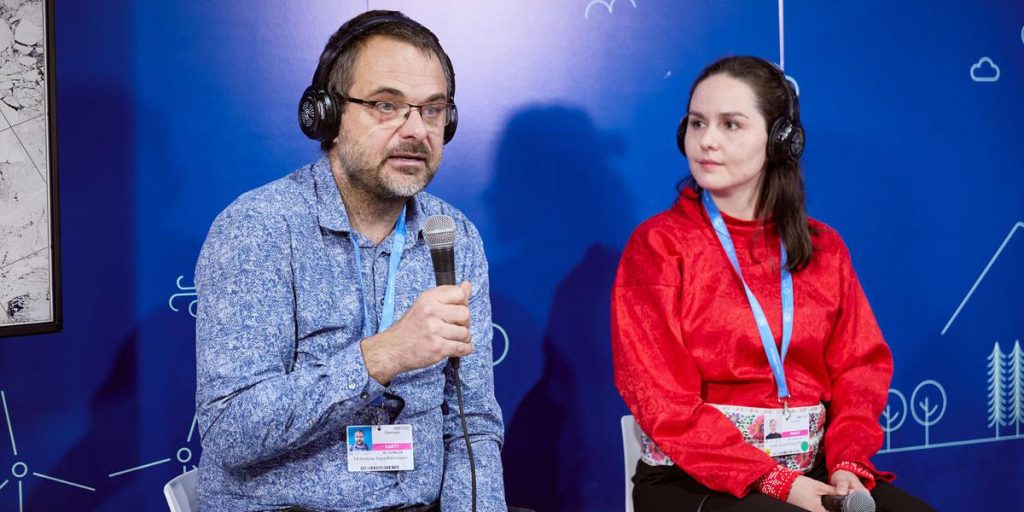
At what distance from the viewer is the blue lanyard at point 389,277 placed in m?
1.85

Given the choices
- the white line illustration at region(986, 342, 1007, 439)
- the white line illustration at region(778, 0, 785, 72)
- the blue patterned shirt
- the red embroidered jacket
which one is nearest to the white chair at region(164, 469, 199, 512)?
the blue patterned shirt

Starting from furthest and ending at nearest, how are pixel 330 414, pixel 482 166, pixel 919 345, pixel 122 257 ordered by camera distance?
1. pixel 919 345
2. pixel 482 166
3. pixel 122 257
4. pixel 330 414

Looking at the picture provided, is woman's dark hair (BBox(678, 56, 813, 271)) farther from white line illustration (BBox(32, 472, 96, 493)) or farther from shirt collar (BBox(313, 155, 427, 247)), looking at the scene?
white line illustration (BBox(32, 472, 96, 493))

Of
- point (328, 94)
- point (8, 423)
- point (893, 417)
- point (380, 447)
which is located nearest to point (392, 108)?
point (328, 94)

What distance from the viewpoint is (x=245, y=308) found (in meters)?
1.66

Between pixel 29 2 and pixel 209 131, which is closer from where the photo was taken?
pixel 29 2

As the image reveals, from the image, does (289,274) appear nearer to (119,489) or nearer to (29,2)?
(29,2)

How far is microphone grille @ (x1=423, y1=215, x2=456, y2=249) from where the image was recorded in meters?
1.50

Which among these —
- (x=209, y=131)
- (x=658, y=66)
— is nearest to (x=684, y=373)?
(x=658, y=66)

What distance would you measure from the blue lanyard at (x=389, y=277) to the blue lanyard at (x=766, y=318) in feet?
2.92

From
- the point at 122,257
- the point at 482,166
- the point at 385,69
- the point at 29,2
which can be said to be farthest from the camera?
the point at 482,166

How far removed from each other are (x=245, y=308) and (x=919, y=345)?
2772 mm

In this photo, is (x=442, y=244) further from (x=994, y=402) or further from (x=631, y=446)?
(x=994, y=402)

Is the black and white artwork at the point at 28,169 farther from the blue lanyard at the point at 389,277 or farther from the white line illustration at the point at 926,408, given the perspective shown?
the white line illustration at the point at 926,408
